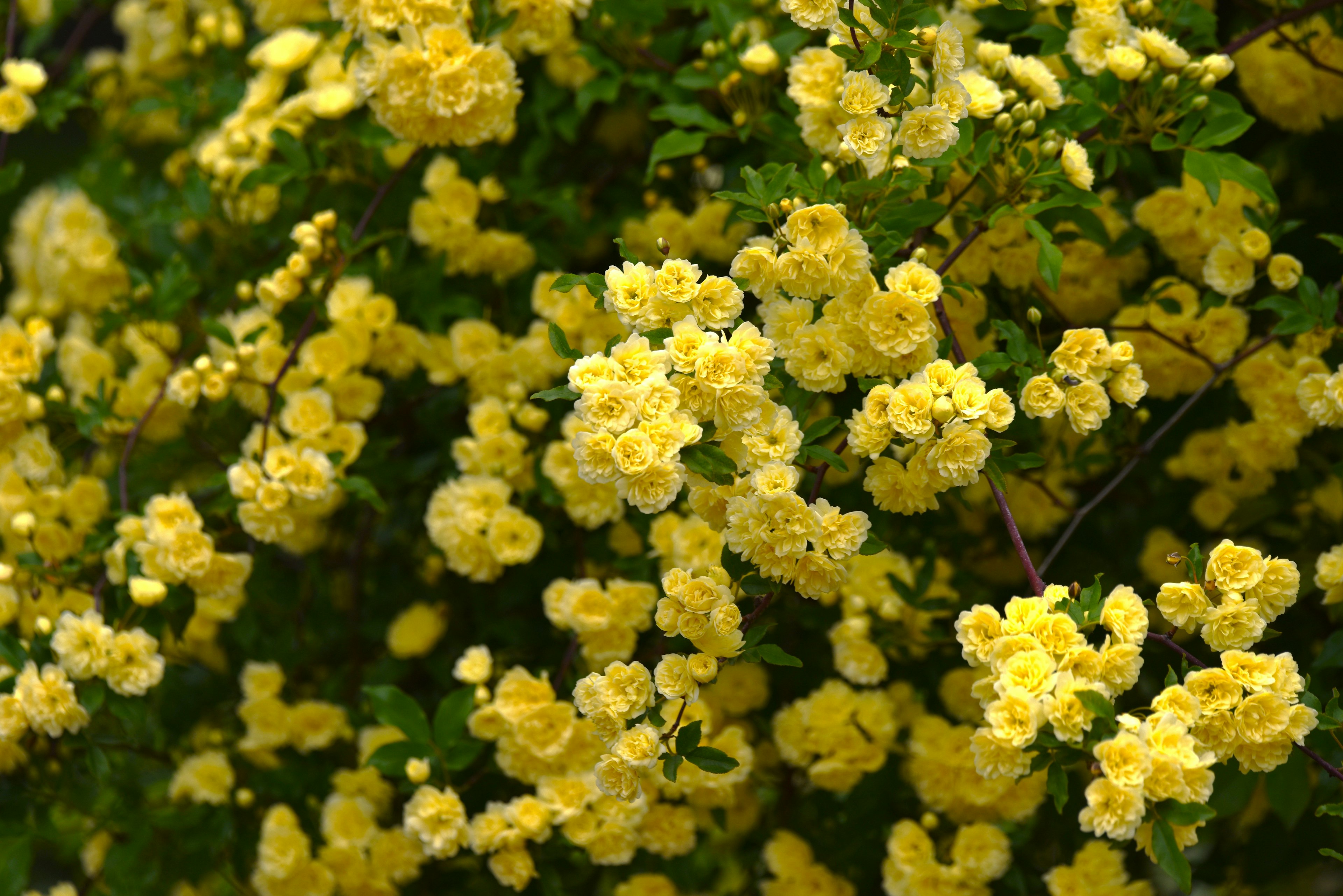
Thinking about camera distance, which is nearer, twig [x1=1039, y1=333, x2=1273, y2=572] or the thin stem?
the thin stem

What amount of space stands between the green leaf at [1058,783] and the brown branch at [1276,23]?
99 centimetres

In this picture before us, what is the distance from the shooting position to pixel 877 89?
1.13 m

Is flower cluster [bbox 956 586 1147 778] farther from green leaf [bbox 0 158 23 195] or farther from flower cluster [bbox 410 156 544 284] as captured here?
green leaf [bbox 0 158 23 195]

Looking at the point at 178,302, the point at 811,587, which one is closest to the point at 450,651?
the point at 178,302

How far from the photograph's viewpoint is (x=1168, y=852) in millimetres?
968

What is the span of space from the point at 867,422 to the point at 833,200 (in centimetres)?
25

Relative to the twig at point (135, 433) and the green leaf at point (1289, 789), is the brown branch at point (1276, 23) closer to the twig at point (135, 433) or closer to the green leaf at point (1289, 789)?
the green leaf at point (1289, 789)

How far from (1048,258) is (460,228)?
90 cm

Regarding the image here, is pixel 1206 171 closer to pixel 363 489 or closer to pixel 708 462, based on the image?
pixel 708 462

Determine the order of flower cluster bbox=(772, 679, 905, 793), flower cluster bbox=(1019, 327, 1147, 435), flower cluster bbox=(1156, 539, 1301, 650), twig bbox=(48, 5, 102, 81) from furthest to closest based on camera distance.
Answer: twig bbox=(48, 5, 102, 81), flower cluster bbox=(772, 679, 905, 793), flower cluster bbox=(1019, 327, 1147, 435), flower cluster bbox=(1156, 539, 1301, 650)

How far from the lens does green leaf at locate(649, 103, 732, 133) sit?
1541 mm

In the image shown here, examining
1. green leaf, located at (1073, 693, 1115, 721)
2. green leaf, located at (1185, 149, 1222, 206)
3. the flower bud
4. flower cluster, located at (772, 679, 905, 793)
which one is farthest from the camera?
flower cluster, located at (772, 679, 905, 793)

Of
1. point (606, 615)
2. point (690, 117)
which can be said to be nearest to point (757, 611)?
point (606, 615)

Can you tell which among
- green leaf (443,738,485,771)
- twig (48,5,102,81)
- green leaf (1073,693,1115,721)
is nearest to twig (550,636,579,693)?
green leaf (443,738,485,771)
